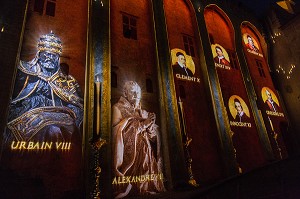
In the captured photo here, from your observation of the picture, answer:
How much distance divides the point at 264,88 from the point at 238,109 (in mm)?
3921

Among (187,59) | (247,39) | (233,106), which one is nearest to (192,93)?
(187,59)

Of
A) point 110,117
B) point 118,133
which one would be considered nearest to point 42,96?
point 110,117

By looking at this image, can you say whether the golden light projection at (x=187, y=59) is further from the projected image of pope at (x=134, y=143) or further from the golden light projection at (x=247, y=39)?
the golden light projection at (x=247, y=39)

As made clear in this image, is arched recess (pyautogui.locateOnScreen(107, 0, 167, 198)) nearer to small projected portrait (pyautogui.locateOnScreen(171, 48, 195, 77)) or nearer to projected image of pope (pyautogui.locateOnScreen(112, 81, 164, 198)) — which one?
projected image of pope (pyautogui.locateOnScreen(112, 81, 164, 198))

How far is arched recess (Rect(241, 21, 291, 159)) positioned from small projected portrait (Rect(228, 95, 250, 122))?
1495 millimetres

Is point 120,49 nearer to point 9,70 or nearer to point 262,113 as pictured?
point 9,70

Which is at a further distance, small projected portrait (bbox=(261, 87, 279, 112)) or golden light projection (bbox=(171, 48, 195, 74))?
small projected portrait (bbox=(261, 87, 279, 112))

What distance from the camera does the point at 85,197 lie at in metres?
6.19

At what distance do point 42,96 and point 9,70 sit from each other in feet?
3.86

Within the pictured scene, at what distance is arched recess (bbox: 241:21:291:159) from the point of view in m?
12.9

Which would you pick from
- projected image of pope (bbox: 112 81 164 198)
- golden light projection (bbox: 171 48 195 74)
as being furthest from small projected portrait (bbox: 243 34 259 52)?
projected image of pope (bbox: 112 81 164 198)

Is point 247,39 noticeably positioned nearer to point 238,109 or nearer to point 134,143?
point 238,109

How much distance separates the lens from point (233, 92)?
12656mm

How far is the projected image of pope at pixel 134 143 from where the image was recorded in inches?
289
